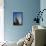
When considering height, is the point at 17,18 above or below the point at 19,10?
below

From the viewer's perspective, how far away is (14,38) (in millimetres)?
5453

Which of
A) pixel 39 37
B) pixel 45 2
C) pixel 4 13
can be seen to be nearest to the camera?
pixel 39 37

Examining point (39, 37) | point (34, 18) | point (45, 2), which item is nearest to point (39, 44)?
point (39, 37)

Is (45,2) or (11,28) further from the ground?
(45,2)

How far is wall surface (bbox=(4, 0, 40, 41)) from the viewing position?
5.38 meters

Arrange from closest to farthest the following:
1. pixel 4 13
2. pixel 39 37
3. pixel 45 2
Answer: pixel 39 37 < pixel 45 2 < pixel 4 13

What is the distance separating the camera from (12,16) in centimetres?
541

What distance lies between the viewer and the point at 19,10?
17.8 ft

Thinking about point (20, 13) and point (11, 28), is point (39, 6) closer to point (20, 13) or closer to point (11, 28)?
point (20, 13)

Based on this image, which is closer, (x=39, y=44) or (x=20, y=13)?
(x=39, y=44)

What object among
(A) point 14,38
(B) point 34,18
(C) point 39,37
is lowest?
(A) point 14,38

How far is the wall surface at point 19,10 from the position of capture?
5.38m

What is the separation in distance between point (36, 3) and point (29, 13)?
1.64 ft

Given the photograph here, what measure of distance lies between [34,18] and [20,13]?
606mm
